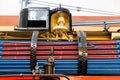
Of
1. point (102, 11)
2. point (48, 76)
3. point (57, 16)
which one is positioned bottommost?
point (48, 76)

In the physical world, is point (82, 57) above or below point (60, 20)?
below

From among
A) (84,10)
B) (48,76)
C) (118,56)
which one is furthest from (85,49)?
(84,10)

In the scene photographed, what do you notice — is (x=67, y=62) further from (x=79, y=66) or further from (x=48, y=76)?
(x=48, y=76)

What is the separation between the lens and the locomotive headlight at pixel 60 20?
77.9 inches

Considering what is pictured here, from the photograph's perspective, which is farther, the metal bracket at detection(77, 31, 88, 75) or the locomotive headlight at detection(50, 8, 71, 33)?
the locomotive headlight at detection(50, 8, 71, 33)

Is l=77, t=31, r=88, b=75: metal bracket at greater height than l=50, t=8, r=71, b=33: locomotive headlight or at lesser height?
lesser

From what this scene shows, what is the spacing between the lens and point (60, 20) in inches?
79.0

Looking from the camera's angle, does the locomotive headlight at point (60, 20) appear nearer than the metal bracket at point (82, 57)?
No

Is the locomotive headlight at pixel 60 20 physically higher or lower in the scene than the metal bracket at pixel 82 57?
higher

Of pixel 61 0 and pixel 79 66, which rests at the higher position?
pixel 61 0

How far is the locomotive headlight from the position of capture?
6.49 ft

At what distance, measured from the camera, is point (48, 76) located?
4.95 feet

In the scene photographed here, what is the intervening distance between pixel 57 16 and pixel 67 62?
1.67ft

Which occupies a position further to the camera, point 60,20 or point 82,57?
point 60,20
